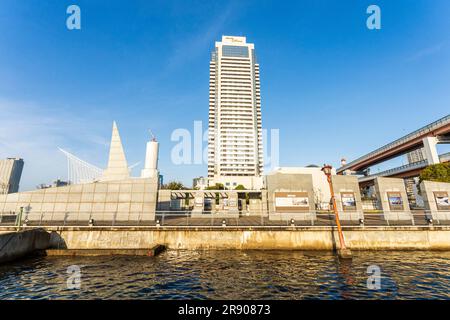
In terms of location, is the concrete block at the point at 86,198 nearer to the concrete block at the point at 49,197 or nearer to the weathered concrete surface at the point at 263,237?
the concrete block at the point at 49,197

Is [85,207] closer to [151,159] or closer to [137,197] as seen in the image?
[137,197]

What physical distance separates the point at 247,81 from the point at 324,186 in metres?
104

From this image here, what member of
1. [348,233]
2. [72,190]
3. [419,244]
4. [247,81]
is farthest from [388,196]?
[247,81]

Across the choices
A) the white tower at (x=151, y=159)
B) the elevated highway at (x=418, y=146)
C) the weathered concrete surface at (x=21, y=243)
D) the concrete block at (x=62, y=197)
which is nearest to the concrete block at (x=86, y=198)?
the concrete block at (x=62, y=197)

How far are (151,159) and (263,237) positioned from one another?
98.6m

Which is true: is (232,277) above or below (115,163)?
below

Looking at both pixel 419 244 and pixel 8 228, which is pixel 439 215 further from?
pixel 8 228

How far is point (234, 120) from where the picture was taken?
15612 cm

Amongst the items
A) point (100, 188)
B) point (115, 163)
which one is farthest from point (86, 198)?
point (115, 163)

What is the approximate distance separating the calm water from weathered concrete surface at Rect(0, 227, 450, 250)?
4.25 ft

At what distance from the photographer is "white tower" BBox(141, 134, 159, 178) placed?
104000mm

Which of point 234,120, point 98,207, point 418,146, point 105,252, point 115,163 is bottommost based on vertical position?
point 105,252

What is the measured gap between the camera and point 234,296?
10.1m

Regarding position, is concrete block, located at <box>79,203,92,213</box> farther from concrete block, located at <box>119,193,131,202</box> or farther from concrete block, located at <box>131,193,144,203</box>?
concrete block, located at <box>131,193,144,203</box>
